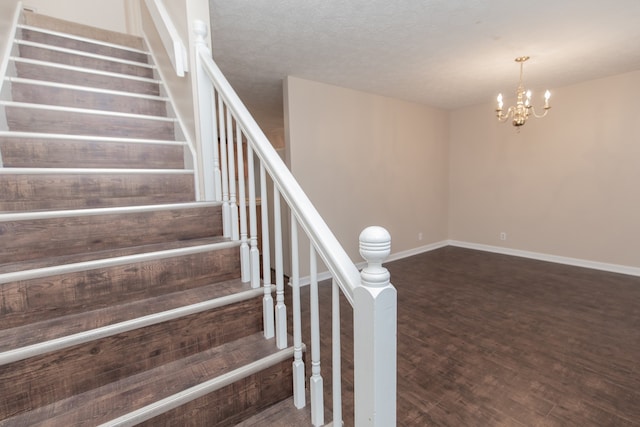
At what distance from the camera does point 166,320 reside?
3.80ft

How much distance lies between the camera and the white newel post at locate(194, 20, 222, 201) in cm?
172

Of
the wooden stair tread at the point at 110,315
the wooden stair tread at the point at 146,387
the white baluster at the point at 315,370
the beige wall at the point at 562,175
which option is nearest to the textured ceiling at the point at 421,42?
the beige wall at the point at 562,175

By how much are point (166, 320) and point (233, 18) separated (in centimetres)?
217

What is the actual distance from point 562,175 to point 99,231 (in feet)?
17.6

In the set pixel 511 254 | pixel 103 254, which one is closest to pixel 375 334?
pixel 103 254

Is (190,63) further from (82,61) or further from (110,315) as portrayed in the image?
(110,315)

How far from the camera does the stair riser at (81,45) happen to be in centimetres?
234

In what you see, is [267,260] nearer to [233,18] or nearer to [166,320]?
[166,320]

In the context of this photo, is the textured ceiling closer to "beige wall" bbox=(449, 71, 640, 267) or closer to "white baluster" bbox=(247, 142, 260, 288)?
"beige wall" bbox=(449, 71, 640, 267)

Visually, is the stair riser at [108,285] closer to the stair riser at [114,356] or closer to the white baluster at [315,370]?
the stair riser at [114,356]

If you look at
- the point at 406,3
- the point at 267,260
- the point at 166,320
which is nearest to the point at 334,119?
the point at 406,3

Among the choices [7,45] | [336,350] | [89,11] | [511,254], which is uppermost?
[89,11]

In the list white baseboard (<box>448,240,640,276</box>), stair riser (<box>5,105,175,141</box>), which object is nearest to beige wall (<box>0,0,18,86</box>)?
stair riser (<box>5,105,175,141</box>)

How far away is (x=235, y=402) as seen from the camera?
1.12m
